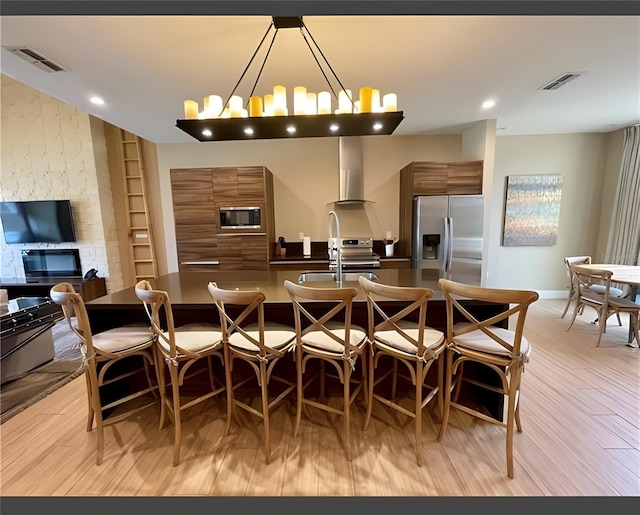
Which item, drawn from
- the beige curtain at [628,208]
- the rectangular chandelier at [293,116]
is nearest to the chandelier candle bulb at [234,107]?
the rectangular chandelier at [293,116]

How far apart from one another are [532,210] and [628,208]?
1172 millimetres

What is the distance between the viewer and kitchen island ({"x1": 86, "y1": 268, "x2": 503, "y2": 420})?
Answer: 1.81 m

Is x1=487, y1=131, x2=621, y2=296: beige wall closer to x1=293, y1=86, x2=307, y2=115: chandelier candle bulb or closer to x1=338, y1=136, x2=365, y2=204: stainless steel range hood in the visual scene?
x1=338, y1=136, x2=365, y2=204: stainless steel range hood

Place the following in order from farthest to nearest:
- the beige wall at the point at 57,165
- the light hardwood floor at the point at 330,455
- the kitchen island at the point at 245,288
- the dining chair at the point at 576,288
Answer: the beige wall at the point at 57,165, the dining chair at the point at 576,288, the kitchen island at the point at 245,288, the light hardwood floor at the point at 330,455

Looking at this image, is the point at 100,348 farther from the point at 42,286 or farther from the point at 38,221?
the point at 38,221

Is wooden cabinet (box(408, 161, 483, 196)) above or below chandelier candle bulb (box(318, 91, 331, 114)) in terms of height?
below

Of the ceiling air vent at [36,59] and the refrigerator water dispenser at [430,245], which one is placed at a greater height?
the ceiling air vent at [36,59]

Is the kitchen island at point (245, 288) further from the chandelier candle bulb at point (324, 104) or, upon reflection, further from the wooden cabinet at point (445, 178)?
the wooden cabinet at point (445, 178)

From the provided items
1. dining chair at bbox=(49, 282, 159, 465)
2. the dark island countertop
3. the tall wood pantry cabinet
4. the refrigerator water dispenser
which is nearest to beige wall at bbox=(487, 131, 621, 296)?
the refrigerator water dispenser

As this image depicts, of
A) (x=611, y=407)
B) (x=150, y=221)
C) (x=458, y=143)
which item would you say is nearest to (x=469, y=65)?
(x=458, y=143)

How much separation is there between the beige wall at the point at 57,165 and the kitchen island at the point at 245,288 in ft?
11.3

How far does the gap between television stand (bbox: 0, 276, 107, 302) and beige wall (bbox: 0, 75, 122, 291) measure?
0.87 ft

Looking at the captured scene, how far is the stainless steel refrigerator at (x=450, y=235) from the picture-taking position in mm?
3848

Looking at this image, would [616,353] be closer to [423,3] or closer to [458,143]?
[458,143]
